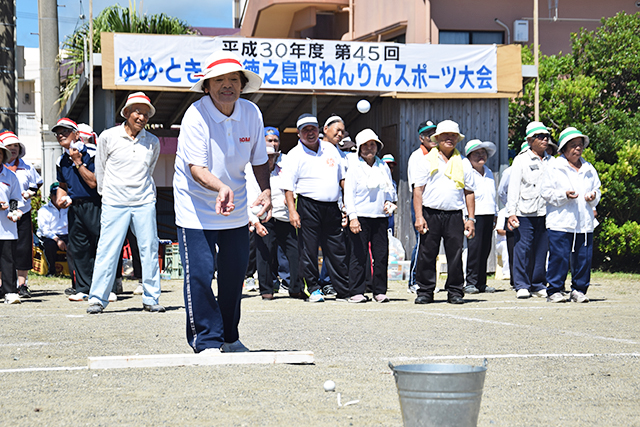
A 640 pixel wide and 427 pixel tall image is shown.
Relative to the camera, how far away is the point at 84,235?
9.57m

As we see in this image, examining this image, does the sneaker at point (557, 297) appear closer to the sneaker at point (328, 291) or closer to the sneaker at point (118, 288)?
the sneaker at point (328, 291)

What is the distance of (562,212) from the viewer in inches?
380

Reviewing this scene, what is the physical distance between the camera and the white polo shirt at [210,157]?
5234 millimetres

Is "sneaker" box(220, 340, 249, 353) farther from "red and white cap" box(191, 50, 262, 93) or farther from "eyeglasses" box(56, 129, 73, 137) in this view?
"eyeglasses" box(56, 129, 73, 137)

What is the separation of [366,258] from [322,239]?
55 centimetres

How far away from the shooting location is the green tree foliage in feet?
52.4

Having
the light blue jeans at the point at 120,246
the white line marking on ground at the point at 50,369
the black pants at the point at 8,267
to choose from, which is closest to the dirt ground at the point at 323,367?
the white line marking on ground at the point at 50,369

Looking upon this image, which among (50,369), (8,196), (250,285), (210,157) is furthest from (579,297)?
(8,196)

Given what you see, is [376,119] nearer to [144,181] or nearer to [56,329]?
[144,181]

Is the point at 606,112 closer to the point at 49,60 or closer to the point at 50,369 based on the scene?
the point at 49,60

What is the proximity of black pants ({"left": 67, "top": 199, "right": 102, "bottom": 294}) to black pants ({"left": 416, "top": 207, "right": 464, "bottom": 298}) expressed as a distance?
11.6 feet

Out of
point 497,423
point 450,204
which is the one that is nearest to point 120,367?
point 497,423

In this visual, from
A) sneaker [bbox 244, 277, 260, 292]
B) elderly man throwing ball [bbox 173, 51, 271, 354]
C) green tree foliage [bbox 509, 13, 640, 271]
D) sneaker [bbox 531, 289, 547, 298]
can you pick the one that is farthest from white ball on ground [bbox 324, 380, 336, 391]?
green tree foliage [bbox 509, 13, 640, 271]

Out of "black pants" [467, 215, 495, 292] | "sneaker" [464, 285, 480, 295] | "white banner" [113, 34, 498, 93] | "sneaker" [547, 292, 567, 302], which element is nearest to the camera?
"sneaker" [547, 292, 567, 302]
